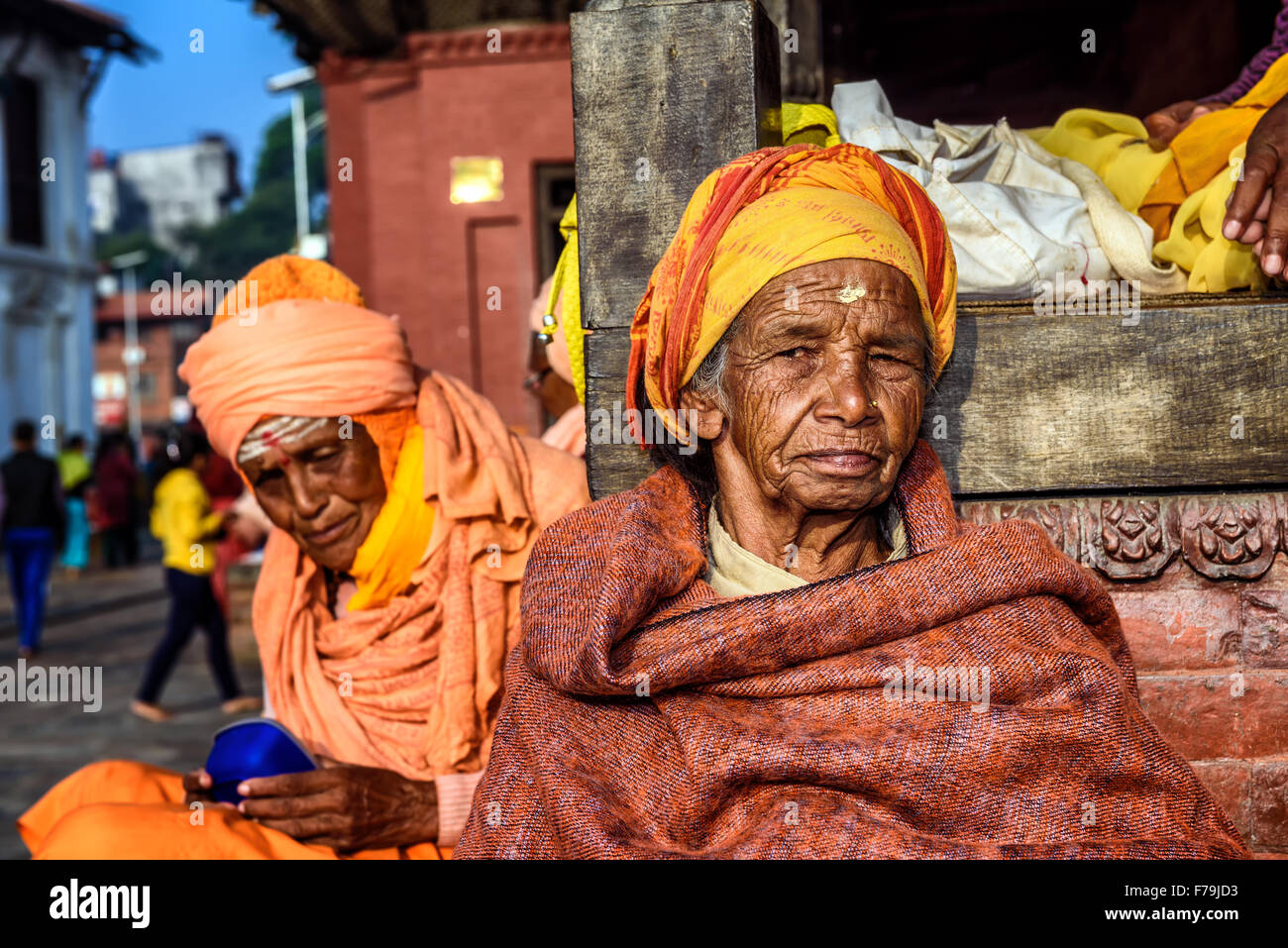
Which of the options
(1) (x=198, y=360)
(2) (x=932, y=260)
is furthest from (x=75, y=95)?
(2) (x=932, y=260)

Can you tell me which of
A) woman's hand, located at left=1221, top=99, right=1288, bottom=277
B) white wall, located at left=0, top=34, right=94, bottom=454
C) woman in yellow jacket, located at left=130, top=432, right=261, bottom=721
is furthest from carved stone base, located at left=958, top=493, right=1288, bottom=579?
white wall, located at left=0, top=34, right=94, bottom=454

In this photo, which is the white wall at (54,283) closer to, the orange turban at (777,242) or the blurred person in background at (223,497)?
the blurred person in background at (223,497)

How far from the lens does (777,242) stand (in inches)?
78.0

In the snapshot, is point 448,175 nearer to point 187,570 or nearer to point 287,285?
point 187,570

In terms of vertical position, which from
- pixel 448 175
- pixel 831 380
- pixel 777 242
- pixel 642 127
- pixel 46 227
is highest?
pixel 46 227

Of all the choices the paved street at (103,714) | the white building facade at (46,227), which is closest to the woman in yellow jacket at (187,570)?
the paved street at (103,714)

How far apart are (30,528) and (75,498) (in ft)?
21.2

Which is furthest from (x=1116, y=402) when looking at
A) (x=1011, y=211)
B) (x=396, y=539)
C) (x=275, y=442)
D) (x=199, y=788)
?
(x=199, y=788)

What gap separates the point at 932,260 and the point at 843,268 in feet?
0.92

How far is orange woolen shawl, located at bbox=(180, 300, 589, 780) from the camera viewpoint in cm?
299

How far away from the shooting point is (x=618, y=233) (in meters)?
2.45

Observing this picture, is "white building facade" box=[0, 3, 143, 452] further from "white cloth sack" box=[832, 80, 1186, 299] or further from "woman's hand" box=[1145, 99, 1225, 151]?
"woman's hand" box=[1145, 99, 1225, 151]

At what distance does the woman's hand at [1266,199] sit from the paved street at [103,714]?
5207 mm
